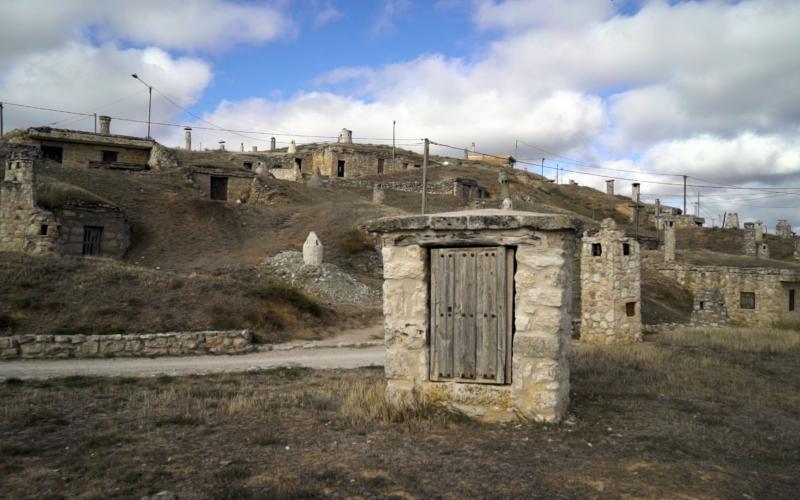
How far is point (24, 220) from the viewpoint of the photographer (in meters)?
20.7

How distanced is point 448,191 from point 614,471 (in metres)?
39.4

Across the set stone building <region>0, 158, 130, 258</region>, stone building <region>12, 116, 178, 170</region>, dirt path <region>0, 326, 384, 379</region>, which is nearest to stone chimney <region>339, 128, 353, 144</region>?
stone building <region>12, 116, 178, 170</region>

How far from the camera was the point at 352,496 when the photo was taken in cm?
443

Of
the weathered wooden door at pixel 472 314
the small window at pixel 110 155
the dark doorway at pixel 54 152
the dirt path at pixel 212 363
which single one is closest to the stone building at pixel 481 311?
the weathered wooden door at pixel 472 314

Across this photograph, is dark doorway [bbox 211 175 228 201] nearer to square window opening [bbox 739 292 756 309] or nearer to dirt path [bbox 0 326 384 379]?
dirt path [bbox 0 326 384 379]

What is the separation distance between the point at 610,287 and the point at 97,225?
22.1 metres

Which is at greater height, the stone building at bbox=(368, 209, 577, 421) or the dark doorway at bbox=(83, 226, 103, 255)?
the dark doorway at bbox=(83, 226, 103, 255)

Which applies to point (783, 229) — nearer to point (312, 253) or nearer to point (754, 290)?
point (754, 290)

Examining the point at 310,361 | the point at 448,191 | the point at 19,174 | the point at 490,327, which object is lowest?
the point at 310,361

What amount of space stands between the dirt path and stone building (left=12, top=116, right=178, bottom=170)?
92.2ft

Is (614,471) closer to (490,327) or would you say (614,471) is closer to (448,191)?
(490,327)

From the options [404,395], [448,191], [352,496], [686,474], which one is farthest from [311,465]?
[448,191]

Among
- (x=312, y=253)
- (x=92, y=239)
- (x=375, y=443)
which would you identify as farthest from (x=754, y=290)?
(x=92, y=239)

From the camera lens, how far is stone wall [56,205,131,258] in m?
24.3
